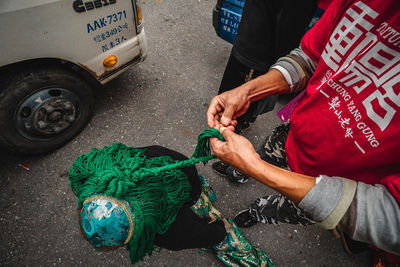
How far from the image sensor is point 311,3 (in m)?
1.68

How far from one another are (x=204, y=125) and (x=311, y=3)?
61.1 inches

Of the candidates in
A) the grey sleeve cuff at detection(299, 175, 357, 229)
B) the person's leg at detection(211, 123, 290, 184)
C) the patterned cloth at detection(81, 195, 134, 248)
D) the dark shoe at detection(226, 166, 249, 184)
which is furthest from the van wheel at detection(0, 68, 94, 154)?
the grey sleeve cuff at detection(299, 175, 357, 229)

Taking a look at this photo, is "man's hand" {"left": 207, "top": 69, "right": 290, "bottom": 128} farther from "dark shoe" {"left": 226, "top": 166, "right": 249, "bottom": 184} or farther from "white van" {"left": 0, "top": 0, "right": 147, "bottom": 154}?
"white van" {"left": 0, "top": 0, "right": 147, "bottom": 154}

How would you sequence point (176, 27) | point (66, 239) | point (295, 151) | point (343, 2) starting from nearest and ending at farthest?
1. point (343, 2)
2. point (295, 151)
3. point (66, 239)
4. point (176, 27)

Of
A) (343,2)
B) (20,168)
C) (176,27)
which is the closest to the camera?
(343,2)

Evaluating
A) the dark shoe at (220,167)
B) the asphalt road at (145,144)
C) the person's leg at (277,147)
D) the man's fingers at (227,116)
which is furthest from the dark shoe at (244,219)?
the man's fingers at (227,116)

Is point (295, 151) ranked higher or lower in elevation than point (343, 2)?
lower

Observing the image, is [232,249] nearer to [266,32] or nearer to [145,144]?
[145,144]

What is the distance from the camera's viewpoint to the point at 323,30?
1.08 m

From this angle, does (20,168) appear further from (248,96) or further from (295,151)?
(295,151)

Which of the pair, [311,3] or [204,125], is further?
[204,125]

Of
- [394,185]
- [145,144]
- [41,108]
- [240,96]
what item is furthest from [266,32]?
[41,108]

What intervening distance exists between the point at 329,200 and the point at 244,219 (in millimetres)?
1333

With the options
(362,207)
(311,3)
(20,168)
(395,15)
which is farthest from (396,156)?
(20,168)
